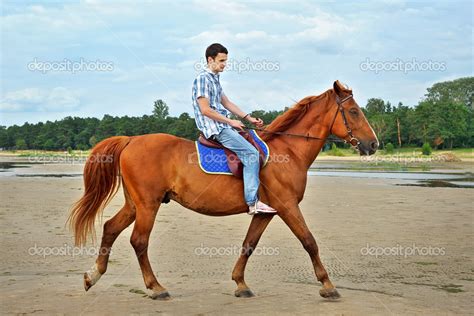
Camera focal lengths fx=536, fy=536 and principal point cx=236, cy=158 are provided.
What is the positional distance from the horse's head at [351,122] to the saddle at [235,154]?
1141 millimetres

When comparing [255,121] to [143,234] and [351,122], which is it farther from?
[143,234]

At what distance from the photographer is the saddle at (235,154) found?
685 centimetres

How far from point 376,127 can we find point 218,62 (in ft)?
210

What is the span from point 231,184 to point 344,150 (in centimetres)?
6232

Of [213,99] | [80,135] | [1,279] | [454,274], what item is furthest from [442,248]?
[80,135]

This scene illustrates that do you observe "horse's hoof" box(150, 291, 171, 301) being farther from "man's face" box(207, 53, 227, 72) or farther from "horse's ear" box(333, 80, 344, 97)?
"horse's ear" box(333, 80, 344, 97)

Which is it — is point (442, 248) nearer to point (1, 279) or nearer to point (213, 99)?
point (213, 99)

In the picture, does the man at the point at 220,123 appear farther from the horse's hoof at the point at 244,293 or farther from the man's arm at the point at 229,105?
the horse's hoof at the point at 244,293

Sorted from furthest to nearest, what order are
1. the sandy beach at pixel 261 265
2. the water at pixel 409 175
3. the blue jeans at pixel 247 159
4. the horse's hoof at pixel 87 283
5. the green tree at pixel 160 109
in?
the green tree at pixel 160 109
the water at pixel 409 175
the horse's hoof at pixel 87 283
the blue jeans at pixel 247 159
the sandy beach at pixel 261 265

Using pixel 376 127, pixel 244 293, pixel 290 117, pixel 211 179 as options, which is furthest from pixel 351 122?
pixel 376 127

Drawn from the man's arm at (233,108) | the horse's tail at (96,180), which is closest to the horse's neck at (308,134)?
the man's arm at (233,108)

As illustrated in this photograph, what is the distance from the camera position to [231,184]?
6891mm

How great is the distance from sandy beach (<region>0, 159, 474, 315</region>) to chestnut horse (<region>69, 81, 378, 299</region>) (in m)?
0.44

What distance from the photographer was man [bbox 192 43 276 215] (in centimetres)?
671
